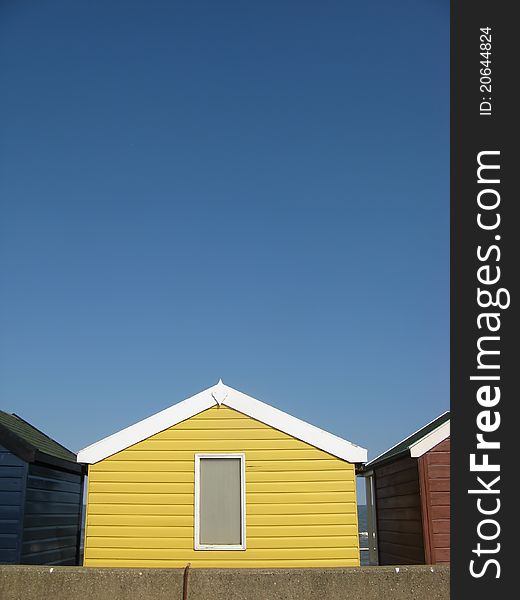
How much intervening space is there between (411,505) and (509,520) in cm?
565

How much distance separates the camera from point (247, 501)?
33.2ft

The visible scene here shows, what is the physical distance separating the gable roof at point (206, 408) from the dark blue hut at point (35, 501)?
1.72m

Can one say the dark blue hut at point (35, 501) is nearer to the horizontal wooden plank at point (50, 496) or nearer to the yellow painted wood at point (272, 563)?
the horizontal wooden plank at point (50, 496)

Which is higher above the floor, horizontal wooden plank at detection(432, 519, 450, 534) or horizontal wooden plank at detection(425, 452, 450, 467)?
horizontal wooden plank at detection(425, 452, 450, 467)

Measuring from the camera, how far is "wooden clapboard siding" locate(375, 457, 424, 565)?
A: 35.3 ft

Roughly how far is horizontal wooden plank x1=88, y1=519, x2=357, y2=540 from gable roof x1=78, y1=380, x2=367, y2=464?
106 cm

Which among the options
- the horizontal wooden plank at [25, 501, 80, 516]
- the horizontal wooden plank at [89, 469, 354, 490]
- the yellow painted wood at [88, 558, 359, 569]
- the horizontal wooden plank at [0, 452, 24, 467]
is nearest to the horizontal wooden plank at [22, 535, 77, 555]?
the horizontal wooden plank at [25, 501, 80, 516]

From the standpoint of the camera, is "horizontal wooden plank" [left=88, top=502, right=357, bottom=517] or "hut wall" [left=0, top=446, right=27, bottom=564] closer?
"horizontal wooden plank" [left=88, top=502, right=357, bottom=517]

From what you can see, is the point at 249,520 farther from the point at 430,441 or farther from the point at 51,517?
the point at 51,517

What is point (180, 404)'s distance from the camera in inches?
412

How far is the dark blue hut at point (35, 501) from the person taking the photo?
438 inches

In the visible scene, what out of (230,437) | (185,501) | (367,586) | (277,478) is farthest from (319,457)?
(367,586)

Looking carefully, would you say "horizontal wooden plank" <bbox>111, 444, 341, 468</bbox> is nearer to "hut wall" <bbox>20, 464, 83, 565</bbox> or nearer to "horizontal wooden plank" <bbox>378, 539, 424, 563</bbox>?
"horizontal wooden plank" <bbox>378, 539, 424, 563</bbox>

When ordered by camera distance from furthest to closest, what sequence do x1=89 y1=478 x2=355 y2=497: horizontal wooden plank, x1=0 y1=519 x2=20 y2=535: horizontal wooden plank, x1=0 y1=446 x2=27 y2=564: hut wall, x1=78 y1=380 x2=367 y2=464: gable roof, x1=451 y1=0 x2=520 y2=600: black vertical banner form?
x1=0 y1=519 x2=20 y2=535: horizontal wooden plank → x1=0 y1=446 x2=27 y2=564: hut wall → x1=78 y1=380 x2=367 y2=464: gable roof → x1=89 y1=478 x2=355 y2=497: horizontal wooden plank → x1=451 y1=0 x2=520 y2=600: black vertical banner
